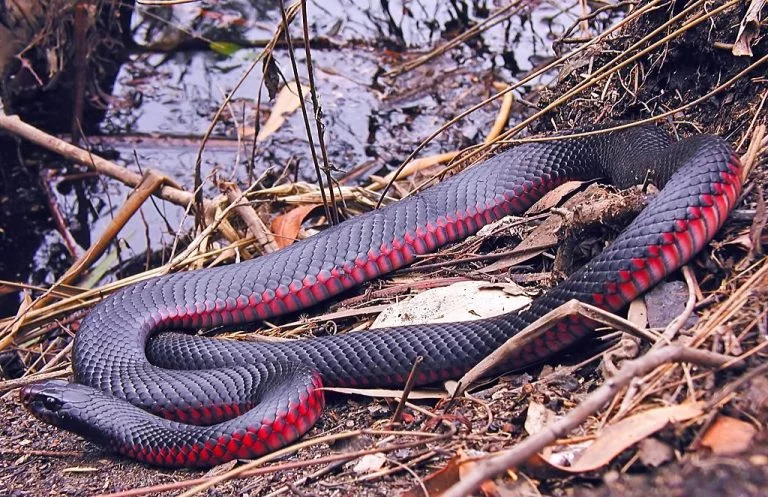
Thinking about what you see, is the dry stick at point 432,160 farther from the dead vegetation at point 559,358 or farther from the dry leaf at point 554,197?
the dry leaf at point 554,197

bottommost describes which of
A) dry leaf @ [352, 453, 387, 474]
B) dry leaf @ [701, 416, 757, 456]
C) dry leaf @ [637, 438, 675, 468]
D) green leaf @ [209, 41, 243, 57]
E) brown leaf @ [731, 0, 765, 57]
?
dry leaf @ [352, 453, 387, 474]

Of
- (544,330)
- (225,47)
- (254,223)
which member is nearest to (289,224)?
(254,223)

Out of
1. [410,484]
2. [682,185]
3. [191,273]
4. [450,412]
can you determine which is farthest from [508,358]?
[191,273]

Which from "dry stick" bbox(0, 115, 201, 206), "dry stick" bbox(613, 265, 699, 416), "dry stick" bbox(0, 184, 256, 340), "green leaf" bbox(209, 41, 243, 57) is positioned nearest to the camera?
"dry stick" bbox(613, 265, 699, 416)

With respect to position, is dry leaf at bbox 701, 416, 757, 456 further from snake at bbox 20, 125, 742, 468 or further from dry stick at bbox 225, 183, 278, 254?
dry stick at bbox 225, 183, 278, 254

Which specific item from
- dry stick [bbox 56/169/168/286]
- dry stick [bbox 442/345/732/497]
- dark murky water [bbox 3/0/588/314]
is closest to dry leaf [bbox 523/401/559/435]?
dry stick [bbox 442/345/732/497]

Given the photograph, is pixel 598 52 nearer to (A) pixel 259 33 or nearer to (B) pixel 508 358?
(B) pixel 508 358

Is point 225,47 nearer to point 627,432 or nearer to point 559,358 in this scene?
point 559,358
